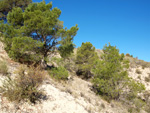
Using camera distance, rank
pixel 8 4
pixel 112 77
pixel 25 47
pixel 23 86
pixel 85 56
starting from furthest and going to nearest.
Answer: pixel 85 56, pixel 8 4, pixel 112 77, pixel 25 47, pixel 23 86

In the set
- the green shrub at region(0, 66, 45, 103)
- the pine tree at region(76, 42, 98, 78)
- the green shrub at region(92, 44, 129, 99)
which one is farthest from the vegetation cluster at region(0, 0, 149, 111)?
the pine tree at region(76, 42, 98, 78)

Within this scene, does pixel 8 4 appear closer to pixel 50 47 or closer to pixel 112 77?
pixel 50 47

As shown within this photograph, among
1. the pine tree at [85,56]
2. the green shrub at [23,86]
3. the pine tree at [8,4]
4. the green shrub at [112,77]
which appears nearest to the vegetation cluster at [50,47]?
the green shrub at [112,77]

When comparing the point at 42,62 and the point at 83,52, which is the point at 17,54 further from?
the point at 83,52

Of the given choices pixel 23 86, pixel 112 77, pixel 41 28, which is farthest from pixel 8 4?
pixel 112 77

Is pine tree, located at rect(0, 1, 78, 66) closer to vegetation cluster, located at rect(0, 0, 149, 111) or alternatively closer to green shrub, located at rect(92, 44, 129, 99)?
vegetation cluster, located at rect(0, 0, 149, 111)

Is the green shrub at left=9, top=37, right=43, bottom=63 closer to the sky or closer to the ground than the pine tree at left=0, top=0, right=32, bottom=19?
closer to the ground

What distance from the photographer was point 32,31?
941cm

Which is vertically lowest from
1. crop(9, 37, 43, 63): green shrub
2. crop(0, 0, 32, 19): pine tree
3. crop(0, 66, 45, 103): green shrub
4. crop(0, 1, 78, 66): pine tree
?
crop(0, 66, 45, 103): green shrub

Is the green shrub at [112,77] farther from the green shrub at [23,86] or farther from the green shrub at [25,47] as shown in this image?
the green shrub at [23,86]

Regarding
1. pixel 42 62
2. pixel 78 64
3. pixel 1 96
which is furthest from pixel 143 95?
pixel 1 96

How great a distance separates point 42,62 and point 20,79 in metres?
6.00

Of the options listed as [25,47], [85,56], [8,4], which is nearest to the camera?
[25,47]

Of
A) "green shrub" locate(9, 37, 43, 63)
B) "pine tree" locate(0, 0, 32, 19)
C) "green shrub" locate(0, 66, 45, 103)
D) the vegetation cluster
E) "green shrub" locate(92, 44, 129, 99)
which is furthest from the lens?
"pine tree" locate(0, 0, 32, 19)
